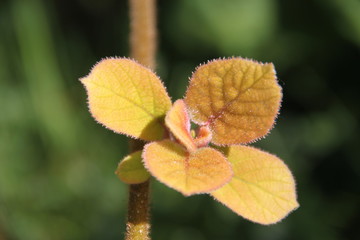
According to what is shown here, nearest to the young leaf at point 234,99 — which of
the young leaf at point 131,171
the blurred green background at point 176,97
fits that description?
the young leaf at point 131,171

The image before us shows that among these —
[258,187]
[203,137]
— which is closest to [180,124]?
[203,137]

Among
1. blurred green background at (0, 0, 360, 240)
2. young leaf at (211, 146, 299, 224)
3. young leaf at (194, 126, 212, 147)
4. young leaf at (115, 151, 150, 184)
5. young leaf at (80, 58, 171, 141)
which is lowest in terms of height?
young leaf at (211, 146, 299, 224)

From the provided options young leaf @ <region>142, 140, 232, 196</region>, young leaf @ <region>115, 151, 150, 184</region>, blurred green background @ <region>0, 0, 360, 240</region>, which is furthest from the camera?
blurred green background @ <region>0, 0, 360, 240</region>

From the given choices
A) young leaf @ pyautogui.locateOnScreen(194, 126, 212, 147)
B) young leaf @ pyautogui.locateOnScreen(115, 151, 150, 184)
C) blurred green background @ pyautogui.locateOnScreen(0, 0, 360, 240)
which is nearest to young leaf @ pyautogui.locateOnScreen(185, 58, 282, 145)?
young leaf @ pyautogui.locateOnScreen(194, 126, 212, 147)

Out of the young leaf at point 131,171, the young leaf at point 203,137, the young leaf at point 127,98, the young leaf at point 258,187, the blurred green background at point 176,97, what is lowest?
the young leaf at point 258,187

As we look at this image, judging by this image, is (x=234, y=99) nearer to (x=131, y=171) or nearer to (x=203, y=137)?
(x=203, y=137)

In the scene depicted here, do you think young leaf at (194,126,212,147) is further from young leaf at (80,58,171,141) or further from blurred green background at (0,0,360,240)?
blurred green background at (0,0,360,240)

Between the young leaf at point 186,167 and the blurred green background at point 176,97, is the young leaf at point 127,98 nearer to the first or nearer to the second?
the young leaf at point 186,167

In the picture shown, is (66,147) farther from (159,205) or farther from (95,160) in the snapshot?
(159,205)
